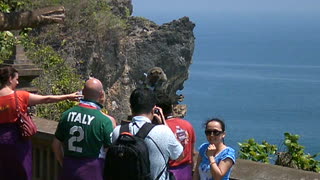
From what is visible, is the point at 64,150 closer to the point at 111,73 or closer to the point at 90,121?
the point at 90,121

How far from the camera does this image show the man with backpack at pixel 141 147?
5039mm

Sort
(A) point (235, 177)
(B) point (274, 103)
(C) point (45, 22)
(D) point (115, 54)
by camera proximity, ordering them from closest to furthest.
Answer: (A) point (235, 177) < (C) point (45, 22) < (D) point (115, 54) < (B) point (274, 103)

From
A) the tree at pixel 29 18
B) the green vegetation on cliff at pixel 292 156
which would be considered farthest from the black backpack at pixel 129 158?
the green vegetation on cliff at pixel 292 156

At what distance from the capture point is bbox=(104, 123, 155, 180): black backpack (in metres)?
5.02

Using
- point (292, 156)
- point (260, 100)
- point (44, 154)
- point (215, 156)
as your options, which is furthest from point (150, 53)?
point (260, 100)

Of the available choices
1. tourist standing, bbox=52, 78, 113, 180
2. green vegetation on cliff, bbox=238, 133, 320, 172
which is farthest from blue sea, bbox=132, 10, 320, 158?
tourist standing, bbox=52, 78, 113, 180

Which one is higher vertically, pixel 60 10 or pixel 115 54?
pixel 60 10

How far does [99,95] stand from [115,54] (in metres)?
36.2

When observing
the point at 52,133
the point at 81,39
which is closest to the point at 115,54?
the point at 81,39

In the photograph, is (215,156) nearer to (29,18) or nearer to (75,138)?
(75,138)

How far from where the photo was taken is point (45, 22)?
5.96 metres

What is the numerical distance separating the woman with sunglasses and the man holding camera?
252 millimetres

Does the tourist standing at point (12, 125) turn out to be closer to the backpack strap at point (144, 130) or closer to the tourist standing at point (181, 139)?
the tourist standing at point (181, 139)

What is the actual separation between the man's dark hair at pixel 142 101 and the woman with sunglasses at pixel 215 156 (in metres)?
0.48
